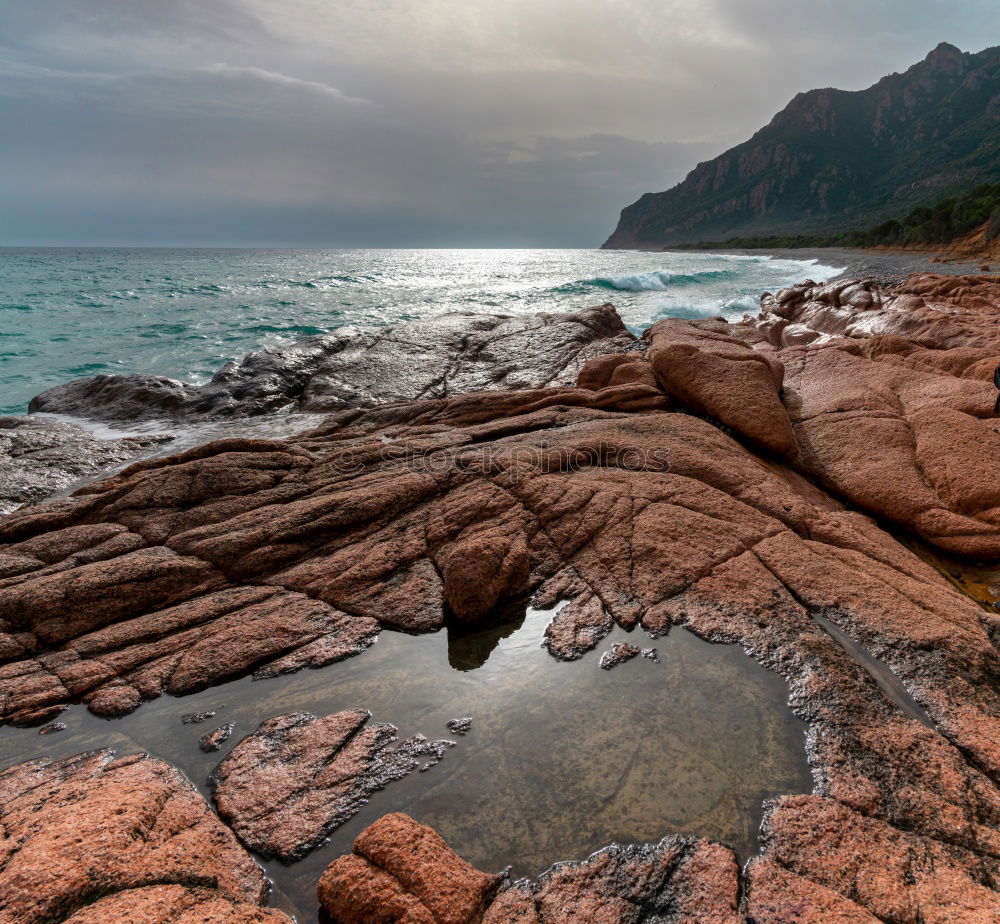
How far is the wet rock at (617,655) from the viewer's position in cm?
459

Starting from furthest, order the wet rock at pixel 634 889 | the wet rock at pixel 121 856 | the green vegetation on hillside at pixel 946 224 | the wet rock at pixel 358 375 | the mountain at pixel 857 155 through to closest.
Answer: the mountain at pixel 857 155 < the green vegetation on hillside at pixel 946 224 < the wet rock at pixel 358 375 < the wet rock at pixel 634 889 < the wet rock at pixel 121 856

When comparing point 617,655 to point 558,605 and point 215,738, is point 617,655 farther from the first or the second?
point 215,738

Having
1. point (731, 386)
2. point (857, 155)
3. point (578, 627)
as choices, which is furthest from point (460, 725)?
point (857, 155)

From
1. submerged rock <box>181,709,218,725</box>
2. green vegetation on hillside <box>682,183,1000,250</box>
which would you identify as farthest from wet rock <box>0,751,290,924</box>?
green vegetation on hillside <box>682,183,1000,250</box>

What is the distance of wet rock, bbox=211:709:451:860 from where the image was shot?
10.9ft

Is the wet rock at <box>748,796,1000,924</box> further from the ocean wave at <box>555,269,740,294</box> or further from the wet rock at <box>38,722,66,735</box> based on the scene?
the ocean wave at <box>555,269,740,294</box>

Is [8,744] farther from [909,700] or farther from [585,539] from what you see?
[909,700]

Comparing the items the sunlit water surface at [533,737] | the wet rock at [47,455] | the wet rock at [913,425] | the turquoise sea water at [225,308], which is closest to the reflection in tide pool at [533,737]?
the sunlit water surface at [533,737]

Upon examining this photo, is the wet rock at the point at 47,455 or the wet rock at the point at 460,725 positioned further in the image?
the wet rock at the point at 47,455

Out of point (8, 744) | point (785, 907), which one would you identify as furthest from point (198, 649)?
point (785, 907)

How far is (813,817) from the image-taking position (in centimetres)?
319

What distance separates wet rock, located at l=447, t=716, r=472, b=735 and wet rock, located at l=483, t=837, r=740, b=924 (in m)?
1.18

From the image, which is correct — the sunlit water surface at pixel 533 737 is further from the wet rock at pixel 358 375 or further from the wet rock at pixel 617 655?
the wet rock at pixel 358 375

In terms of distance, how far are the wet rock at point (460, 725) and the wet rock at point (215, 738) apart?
5.68 feet
